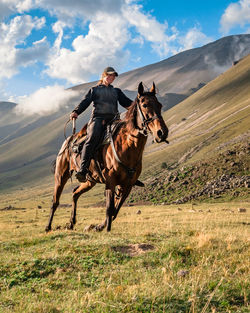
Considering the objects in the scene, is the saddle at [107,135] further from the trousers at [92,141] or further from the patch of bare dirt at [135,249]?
the patch of bare dirt at [135,249]

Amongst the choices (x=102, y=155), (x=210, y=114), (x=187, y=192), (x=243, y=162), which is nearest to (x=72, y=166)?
(x=102, y=155)

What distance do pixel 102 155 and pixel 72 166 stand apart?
2.74m

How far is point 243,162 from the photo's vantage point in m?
55.3

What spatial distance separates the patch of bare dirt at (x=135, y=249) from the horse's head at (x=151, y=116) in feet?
9.17

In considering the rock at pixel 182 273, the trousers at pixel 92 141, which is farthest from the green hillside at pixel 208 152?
the rock at pixel 182 273

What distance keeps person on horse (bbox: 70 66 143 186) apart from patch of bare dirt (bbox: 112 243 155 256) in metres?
3.99

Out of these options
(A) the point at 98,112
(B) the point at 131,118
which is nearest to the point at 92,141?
(A) the point at 98,112

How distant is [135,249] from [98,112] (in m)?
5.52

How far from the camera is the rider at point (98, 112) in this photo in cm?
Answer: 1099

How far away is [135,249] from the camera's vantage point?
25.4ft

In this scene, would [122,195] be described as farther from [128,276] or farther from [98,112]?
[128,276]

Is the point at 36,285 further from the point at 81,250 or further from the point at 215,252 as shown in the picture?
the point at 215,252

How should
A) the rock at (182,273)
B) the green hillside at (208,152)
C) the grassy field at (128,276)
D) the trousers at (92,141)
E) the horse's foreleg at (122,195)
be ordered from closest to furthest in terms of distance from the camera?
the grassy field at (128,276) → the rock at (182,273) → the horse's foreleg at (122,195) → the trousers at (92,141) → the green hillside at (208,152)

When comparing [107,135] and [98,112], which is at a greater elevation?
[98,112]
